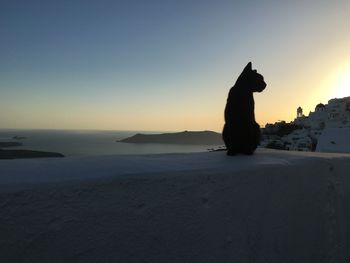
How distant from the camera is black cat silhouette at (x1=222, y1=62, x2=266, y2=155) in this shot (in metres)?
2.99

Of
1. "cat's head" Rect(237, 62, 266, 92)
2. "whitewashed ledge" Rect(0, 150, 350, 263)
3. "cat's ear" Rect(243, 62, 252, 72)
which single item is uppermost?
"cat's ear" Rect(243, 62, 252, 72)

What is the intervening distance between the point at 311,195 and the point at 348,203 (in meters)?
0.51

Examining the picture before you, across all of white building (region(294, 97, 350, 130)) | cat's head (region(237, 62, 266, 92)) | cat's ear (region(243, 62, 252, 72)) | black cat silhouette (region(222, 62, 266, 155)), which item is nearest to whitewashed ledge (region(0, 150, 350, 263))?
black cat silhouette (region(222, 62, 266, 155))

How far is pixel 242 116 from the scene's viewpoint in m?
3.00

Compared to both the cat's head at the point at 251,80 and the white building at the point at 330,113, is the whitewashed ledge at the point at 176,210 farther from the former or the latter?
the white building at the point at 330,113

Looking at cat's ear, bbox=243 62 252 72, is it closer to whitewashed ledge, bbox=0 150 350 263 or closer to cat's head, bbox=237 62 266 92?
cat's head, bbox=237 62 266 92

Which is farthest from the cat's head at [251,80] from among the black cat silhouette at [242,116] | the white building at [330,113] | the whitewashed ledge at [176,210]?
the white building at [330,113]

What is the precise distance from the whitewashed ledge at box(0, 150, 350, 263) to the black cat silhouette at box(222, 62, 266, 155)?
0.76ft

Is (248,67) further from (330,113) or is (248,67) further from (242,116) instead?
(330,113)

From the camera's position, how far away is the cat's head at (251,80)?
306cm

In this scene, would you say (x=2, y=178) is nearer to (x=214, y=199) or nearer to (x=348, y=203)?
(x=214, y=199)

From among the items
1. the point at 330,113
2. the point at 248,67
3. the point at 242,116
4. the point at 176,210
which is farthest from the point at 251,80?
the point at 330,113

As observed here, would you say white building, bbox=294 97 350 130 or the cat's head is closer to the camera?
the cat's head

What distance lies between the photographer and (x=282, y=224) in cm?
260
